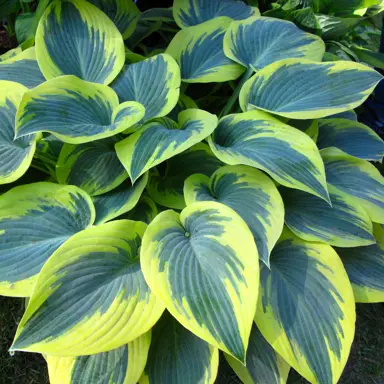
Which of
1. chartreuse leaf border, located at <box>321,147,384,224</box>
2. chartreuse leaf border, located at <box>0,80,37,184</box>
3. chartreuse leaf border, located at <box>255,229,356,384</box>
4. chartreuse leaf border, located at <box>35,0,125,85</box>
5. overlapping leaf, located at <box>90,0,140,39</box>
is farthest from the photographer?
overlapping leaf, located at <box>90,0,140,39</box>

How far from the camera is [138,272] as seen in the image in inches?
30.7

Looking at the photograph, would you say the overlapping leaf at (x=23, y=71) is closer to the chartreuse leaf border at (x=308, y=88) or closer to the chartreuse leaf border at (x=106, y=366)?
the chartreuse leaf border at (x=308, y=88)

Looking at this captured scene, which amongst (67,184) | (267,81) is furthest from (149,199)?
(267,81)

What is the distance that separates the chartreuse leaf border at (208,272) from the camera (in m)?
0.66

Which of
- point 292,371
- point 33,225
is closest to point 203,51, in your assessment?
point 33,225

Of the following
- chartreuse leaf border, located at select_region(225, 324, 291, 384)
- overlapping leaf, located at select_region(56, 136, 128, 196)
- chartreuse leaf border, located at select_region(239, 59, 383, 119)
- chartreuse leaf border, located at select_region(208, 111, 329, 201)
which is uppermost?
chartreuse leaf border, located at select_region(239, 59, 383, 119)

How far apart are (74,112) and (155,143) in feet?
0.66

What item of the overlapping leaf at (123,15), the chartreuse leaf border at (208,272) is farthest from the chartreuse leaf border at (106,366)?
the overlapping leaf at (123,15)

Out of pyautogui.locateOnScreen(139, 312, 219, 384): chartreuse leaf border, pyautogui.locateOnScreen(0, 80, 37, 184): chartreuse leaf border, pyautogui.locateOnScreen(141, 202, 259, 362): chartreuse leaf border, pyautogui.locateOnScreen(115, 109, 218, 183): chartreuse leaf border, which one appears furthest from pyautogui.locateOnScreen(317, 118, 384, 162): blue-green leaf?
pyautogui.locateOnScreen(0, 80, 37, 184): chartreuse leaf border

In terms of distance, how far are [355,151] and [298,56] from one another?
301 millimetres

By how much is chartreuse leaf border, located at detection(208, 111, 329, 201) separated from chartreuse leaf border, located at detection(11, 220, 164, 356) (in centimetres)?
29

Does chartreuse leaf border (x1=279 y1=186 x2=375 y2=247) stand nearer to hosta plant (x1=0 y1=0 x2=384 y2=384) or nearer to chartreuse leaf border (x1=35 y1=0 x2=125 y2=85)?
hosta plant (x1=0 y1=0 x2=384 y2=384)

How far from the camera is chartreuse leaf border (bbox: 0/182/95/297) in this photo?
2.55ft

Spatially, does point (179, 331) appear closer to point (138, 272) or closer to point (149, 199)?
point (138, 272)
